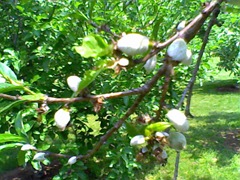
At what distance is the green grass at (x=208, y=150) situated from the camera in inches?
133

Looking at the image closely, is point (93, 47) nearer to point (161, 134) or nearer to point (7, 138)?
point (161, 134)

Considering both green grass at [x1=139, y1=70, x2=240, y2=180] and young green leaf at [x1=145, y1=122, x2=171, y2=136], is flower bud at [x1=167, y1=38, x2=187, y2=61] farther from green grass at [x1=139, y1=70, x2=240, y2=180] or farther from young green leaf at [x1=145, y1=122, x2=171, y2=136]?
green grass at [x1=139, y1=70, x2=240, y2=180]

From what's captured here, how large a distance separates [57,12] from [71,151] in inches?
33.8

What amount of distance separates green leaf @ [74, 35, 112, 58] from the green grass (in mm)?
2880

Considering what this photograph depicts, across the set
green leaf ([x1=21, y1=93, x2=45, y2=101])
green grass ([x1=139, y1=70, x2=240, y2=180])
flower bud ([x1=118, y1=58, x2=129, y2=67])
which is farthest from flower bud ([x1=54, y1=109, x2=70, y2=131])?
green grass ([x1=139, y1=70, x2=240, y2=180])

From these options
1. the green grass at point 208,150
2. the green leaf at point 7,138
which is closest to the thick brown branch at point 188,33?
the green leaf at point 7,138

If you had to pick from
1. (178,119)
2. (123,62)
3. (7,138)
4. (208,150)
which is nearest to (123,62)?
(123,62)

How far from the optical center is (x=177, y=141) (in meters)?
0.59

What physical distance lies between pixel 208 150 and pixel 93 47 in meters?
3.69

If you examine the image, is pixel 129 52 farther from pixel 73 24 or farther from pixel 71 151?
pixel 71 151

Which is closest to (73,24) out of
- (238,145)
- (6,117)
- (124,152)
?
(6,117)

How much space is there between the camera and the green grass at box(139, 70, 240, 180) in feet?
11.1

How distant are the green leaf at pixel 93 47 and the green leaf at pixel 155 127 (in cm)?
16

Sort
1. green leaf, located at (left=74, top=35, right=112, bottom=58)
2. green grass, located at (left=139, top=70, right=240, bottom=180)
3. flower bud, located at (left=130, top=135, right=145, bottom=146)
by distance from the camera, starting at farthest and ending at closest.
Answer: green grass, located at (left=139, top=70, right=240, bottom=180) < flower bud, located at (left=130, top=135, right=145, bottom=146) < green leaf, located at (left=74, top=35, right=112, bottom=58)
